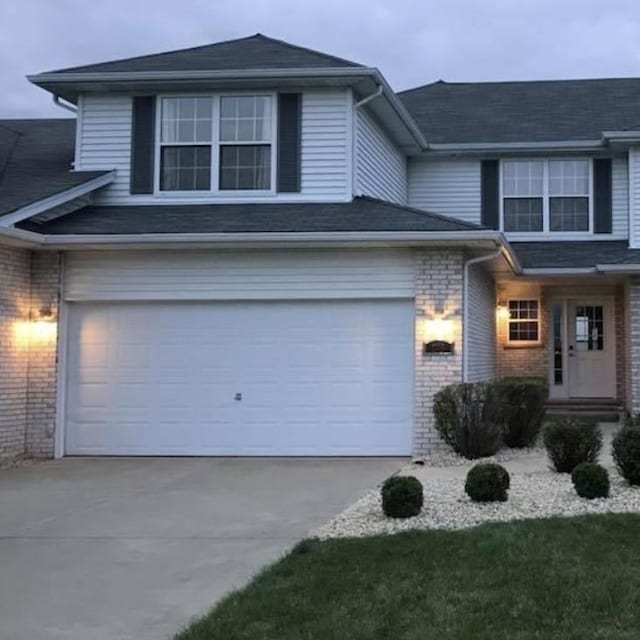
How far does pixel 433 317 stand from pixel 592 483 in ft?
14.2

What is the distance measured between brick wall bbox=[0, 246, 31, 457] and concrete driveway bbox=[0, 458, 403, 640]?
79cm

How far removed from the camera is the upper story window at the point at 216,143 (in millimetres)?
13125

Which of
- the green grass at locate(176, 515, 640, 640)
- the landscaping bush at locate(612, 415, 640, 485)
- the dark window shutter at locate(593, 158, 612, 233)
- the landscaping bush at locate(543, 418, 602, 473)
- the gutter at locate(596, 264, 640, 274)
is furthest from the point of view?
the dark window shutter at locate(593, 158, 612, 233)

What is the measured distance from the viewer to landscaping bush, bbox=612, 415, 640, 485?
26.1 ft

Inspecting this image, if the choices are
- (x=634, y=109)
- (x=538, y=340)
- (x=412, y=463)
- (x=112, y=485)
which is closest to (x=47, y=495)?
(x=112, y=485)

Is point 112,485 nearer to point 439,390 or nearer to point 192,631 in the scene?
point 439,390

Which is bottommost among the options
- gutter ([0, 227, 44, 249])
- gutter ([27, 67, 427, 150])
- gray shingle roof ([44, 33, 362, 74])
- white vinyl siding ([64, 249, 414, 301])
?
white vinyl siding ([64, 249, 414, 301])

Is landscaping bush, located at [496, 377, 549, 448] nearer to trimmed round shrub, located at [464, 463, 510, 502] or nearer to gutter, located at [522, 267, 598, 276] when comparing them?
gutter, located at [522, 267, 598, 276]

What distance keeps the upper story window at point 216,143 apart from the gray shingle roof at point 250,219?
469 millimetres

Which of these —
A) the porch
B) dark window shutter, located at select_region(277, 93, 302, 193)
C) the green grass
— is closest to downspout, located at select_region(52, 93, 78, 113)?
dark window shutter, located at select_region(277, 93, 302, 193)

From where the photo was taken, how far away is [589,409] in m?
15.8

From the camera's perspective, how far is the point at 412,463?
35.3 ft

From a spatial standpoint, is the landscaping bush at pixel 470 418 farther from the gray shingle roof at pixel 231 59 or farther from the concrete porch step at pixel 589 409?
the gray shingle roof at pixel 231 59

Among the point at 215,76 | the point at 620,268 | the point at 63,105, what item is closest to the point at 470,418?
the point at 620,268
